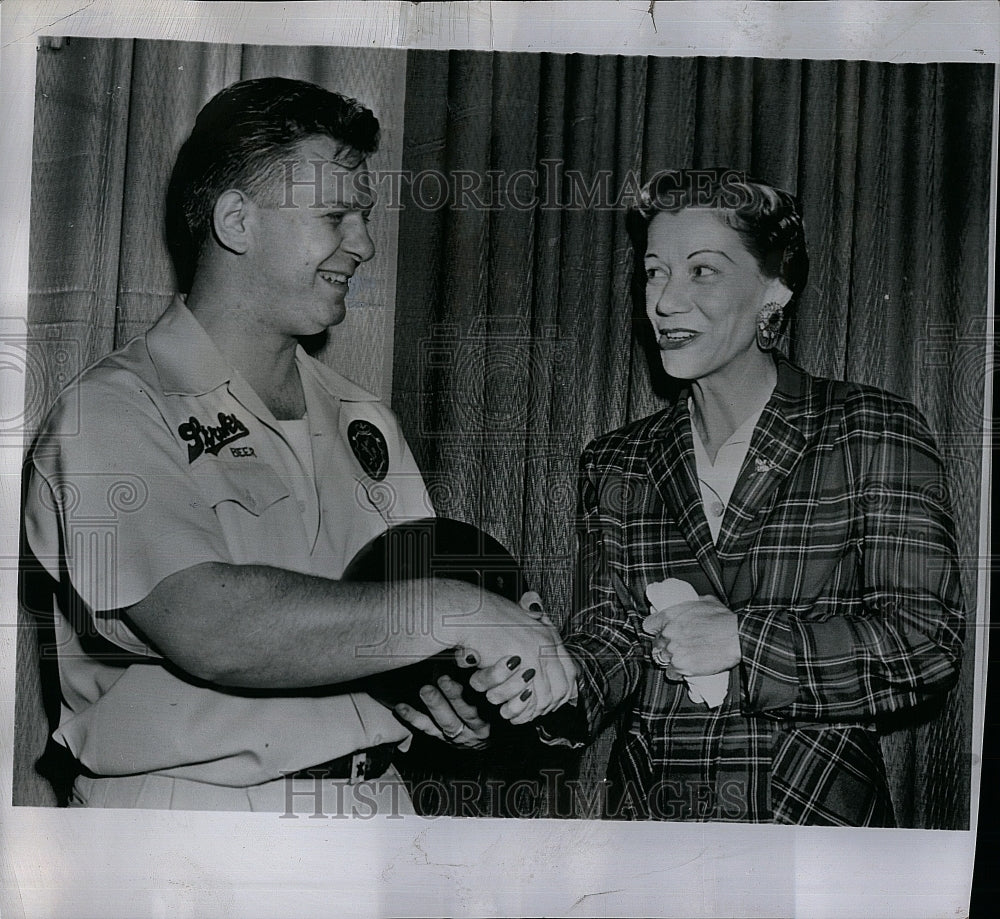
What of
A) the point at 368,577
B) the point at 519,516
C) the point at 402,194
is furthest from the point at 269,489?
the point at 402,194

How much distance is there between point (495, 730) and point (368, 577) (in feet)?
1.28

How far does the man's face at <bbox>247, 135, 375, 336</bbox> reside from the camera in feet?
6.01

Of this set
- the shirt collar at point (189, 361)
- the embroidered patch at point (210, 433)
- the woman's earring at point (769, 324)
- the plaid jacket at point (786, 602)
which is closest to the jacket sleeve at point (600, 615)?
the plaid jacket at point (786, 602)

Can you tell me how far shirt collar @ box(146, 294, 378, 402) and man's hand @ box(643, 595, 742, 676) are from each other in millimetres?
780

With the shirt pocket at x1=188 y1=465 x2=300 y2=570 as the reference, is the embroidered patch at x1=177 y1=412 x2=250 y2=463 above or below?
above

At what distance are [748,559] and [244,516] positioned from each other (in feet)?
3.20

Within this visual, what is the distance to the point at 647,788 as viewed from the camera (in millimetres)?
1839

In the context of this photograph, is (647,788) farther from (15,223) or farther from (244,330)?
(15,223)

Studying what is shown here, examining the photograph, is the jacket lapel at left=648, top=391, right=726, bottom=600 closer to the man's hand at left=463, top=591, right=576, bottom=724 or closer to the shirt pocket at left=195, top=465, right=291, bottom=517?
the man's hand at left=463, top=591, right=576, bottom=724

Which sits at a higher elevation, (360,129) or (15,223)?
(360,129)

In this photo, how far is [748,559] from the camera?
182 cm

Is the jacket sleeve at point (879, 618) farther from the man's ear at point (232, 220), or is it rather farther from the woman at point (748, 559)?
the man's ear at point (232, 220)

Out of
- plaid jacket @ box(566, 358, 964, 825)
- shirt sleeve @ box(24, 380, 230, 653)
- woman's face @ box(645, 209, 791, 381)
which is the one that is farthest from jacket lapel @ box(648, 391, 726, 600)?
shirt sleeve @ box(24, 380, 230, 653)

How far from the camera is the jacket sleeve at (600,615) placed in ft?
6.00
